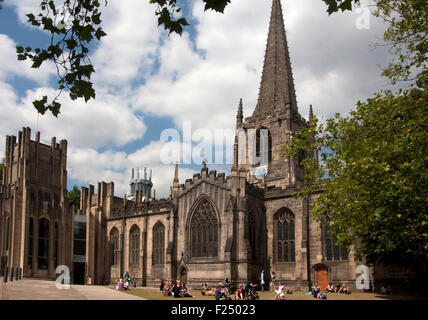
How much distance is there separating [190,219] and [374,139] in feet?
85.3

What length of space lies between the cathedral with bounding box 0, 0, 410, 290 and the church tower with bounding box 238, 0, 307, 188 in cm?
14

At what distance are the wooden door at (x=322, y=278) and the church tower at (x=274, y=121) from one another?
1313 cm

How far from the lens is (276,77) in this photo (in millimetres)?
56812

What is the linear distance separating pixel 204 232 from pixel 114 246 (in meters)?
15.4

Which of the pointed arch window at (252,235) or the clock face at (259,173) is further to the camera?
the clock face at (259,173)

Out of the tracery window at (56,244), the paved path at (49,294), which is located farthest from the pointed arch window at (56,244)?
the paved path at (49,294)

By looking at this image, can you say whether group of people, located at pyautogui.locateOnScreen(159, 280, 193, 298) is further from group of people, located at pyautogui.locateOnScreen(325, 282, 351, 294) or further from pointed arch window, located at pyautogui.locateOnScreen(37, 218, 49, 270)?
pointed arch window, located at pyautogui.locateOnScreen(37, 218, 49, 270)

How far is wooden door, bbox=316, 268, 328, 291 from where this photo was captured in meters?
35.9

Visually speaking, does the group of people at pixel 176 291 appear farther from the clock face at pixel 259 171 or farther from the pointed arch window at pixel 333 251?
the clock face at pixel 259 171

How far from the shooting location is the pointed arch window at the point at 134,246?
48.0m

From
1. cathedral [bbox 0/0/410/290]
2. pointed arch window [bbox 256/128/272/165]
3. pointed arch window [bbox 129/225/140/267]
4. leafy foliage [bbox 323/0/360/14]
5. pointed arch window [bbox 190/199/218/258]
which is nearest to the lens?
leafy foliage [bbox 323/0/360/14]

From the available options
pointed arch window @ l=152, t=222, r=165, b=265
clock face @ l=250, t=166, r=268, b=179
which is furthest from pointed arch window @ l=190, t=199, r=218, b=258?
clock face @ l=250, t=166, r=268, b=179

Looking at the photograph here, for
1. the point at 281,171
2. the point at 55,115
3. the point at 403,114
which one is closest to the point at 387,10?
the point at 403,114

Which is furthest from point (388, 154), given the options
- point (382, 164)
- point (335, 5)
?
point (335, 5)
